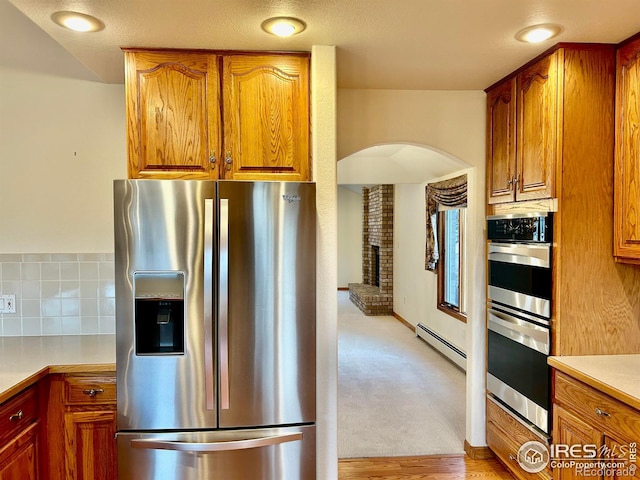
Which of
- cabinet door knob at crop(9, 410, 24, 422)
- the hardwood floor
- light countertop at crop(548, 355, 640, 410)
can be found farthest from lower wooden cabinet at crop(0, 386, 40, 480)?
light countertop at crop(548, 355, 640, 410)

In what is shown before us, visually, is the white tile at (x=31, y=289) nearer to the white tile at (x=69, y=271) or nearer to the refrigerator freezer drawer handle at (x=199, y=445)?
the white tile at (x=69, y=271)

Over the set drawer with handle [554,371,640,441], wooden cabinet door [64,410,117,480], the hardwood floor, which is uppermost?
drawer with handle [554,371,640,441]

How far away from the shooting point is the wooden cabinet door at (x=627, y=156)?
6.56ft

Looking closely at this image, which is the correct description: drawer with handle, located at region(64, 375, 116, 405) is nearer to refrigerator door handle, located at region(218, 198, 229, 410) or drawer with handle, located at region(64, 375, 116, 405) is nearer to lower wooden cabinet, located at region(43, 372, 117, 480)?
lower wooden cabinet, located at region(43, 372, 117, 480)

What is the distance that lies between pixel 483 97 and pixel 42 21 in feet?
8.10

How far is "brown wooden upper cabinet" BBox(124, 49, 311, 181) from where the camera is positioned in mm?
2055

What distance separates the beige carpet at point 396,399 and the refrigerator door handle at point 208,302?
4.96 ft

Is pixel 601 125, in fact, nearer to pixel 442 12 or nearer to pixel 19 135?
pixel 442 12

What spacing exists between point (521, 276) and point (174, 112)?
2.03m

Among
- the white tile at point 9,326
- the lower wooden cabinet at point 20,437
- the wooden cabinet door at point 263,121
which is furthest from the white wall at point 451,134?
the white tile at point 9,326

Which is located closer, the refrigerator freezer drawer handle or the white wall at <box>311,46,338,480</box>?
the refrigerator freezer drawer handle

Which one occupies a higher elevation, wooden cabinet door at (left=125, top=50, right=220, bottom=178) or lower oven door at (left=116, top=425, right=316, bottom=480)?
wooden cabinet door at (left=125, top=50, right=220, bottom=178)

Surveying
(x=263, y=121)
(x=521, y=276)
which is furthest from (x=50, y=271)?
(x=521, y=276)

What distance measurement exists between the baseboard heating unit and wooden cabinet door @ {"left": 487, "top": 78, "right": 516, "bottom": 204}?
2.52m
